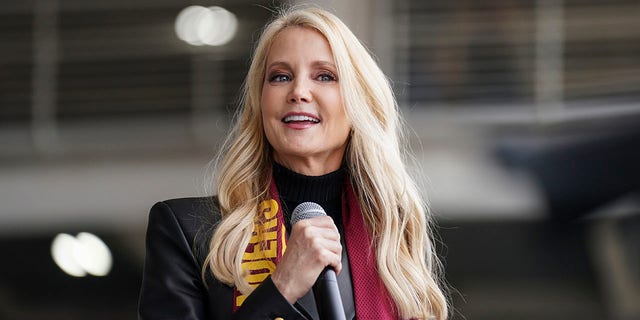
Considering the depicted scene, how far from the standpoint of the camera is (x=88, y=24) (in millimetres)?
9836

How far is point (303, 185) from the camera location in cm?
263

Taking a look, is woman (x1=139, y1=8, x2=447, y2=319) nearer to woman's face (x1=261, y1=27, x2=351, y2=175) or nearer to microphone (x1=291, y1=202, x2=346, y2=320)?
woman's face (x1=261, y1=27, x2=351, y2=175)

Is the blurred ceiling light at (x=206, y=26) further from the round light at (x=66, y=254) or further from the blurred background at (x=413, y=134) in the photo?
the round light at (x=66, y=254)

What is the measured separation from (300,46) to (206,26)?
7.14 meters

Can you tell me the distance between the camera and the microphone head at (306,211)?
7.90 ft

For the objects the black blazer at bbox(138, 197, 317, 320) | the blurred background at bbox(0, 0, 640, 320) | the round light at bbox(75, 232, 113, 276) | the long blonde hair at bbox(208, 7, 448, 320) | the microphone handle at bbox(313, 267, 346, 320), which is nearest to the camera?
the microphone handle at bbox(313, 267, 346, 320)

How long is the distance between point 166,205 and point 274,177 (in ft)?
0.79

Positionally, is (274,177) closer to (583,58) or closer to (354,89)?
(354,89)

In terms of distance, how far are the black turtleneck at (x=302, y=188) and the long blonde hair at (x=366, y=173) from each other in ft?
0.11

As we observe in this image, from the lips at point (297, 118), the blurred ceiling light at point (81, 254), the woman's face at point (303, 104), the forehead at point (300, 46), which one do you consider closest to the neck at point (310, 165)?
the woman's face at point (303, 104)

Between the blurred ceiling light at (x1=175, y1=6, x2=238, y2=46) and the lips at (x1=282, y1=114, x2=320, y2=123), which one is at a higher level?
the blurred ceiling light at (x1=175, y1=6, x2=238, y2=46)

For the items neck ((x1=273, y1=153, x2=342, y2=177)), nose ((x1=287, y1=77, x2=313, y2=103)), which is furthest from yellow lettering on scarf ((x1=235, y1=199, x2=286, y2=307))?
nose ((x1=287, y1=77, x2=313, y2=103))

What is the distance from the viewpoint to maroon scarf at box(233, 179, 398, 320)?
2.51 m

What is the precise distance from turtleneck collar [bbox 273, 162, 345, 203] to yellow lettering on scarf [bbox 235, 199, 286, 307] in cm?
9
